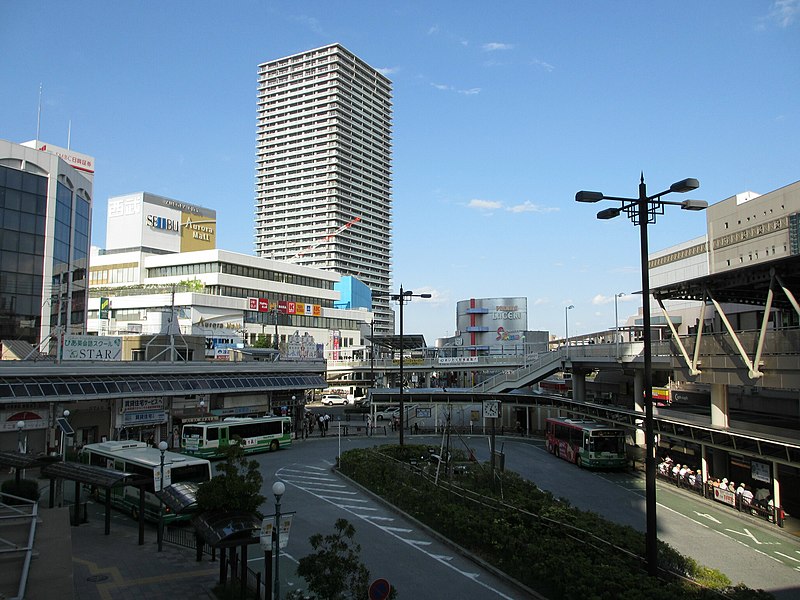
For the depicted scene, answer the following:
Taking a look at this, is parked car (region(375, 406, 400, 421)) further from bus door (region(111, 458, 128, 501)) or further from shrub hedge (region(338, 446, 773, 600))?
bus door (region(111, 458, 128, 501))

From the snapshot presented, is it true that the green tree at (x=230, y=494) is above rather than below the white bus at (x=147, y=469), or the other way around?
above

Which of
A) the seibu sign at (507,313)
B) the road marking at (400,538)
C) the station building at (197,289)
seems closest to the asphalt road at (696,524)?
the road marking at (400,538)

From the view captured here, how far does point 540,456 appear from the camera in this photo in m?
36.2

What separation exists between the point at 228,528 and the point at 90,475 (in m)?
7.85

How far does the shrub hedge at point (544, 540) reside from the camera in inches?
480

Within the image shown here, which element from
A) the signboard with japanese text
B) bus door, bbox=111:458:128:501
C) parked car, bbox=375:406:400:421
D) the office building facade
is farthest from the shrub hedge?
parked car, bbox=375:406:400:421

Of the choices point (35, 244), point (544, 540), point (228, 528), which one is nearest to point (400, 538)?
point (544, 540)

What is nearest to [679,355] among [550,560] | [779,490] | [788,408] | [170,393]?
[779,490]

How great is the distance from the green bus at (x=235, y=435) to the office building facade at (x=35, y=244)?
33.1 feet

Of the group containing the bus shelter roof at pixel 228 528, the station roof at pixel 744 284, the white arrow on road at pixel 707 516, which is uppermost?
the station roof at pixel 744 284

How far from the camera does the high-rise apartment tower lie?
17562 centimetres

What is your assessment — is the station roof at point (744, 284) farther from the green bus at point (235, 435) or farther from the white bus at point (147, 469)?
the green bus at point (235, 435)

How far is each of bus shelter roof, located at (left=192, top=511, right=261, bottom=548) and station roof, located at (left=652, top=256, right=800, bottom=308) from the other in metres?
19.1

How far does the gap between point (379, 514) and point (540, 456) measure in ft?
56.1
